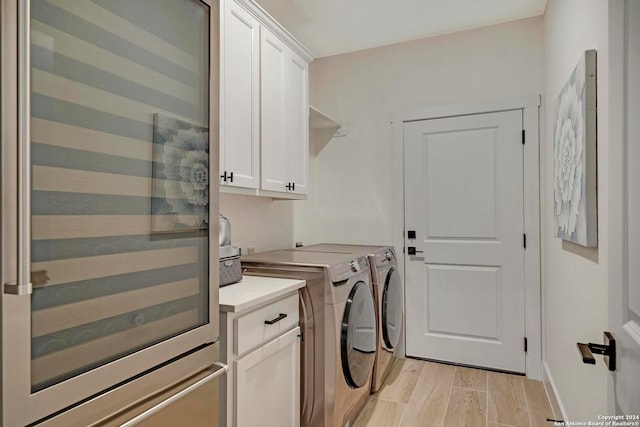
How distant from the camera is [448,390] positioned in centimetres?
256

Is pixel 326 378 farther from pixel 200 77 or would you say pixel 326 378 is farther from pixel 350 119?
pixel 350 119

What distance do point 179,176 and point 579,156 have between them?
1561 millimetres

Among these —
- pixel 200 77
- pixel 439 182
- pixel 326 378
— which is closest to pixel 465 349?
pixel 439 182

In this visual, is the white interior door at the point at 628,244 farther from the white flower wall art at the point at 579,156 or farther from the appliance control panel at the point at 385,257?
the appliance control panel at the point at 385,257

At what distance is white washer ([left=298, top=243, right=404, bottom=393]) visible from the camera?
2505mm

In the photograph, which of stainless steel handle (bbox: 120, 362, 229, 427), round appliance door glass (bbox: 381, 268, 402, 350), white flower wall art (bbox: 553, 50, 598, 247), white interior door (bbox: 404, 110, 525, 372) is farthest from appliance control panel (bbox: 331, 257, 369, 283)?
white flower wall art (bbox: 553, 50, 598, 247)

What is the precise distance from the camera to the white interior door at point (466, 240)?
2.80 m

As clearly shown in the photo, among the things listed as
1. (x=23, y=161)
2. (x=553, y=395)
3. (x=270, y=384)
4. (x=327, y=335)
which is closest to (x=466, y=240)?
(x=553, y=395)

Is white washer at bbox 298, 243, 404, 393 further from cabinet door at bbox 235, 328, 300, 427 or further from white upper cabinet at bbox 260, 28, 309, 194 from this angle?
cabinet door at bbox 235, 328, 300, 427

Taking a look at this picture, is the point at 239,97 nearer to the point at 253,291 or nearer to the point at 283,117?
the point at 283,117

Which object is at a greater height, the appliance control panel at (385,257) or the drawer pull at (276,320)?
the appliance control panel at (385,257)

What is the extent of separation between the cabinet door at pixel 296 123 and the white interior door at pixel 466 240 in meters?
0.99

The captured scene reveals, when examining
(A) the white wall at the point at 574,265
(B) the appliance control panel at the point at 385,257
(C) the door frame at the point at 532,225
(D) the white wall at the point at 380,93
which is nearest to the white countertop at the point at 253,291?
(B) the appliance control panel at the point at 385,257

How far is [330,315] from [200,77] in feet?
4.08
